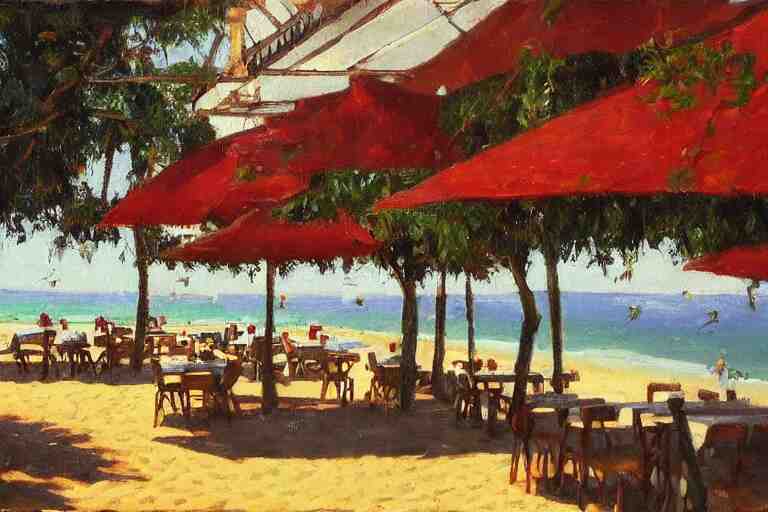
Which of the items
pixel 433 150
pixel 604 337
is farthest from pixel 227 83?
pixel 604 337

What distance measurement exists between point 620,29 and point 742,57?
159 cm

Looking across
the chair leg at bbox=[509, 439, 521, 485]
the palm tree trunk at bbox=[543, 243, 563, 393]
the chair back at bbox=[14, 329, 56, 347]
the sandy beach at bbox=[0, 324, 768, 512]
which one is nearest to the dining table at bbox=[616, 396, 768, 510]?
the chair leg at bbox=[509, 439, 521, 485]

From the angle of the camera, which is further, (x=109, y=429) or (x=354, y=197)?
(x=109, y=429)

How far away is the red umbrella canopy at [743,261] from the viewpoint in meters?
4.46

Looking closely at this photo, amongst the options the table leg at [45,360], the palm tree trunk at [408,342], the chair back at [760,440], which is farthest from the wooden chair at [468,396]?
the table leg at [45,360]

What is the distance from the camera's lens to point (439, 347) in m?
12.8

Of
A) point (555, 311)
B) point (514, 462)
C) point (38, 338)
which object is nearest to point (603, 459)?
point (514, 462)

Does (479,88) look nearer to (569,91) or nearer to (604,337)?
(569,91)

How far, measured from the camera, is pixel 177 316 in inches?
3100

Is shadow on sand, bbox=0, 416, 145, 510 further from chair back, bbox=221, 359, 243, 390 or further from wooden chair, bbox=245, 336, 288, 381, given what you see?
wooden chair, bbox=245, 336, 288, 381

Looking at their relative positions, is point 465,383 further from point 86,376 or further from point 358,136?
point 86,376

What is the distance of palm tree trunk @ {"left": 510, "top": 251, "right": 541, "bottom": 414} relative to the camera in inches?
352

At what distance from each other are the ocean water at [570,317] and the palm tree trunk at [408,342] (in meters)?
13.2

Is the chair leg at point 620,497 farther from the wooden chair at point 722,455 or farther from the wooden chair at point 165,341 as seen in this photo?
the wooden chair at point 165,341
